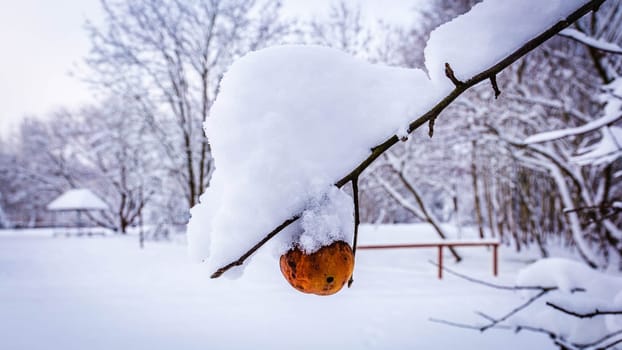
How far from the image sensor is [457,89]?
20.9 inches

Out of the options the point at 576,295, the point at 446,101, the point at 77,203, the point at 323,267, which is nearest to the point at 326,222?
the point at 323,267

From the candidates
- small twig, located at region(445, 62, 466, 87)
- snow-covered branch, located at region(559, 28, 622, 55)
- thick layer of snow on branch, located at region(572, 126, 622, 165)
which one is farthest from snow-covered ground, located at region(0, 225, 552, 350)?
small twig, located at region(445, 62, 466, 87)

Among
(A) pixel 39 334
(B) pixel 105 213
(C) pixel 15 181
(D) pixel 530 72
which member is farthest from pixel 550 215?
(C) pixel 15 181

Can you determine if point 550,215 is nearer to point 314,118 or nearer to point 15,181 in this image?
point 314,118

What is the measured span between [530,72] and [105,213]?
21.3 m

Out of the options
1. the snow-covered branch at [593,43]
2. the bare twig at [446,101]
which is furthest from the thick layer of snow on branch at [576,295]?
the bare twig at [446,101]

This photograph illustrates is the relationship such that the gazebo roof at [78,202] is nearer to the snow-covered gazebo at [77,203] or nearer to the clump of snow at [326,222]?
the snow-covered gazebo at [77,203]

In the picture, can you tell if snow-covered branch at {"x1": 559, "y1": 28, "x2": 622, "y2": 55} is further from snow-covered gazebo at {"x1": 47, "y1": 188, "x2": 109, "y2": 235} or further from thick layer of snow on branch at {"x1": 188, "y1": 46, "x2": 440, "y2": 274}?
snow-covered gazebo at {"x1": 47, "y1": 188, "x2": 109, "y2": 235}

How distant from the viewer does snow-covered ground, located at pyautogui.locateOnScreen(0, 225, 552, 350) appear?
12.4 ft

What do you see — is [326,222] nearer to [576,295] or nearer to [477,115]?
[576,295]

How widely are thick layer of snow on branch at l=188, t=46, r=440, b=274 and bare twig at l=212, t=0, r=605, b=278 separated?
22 millimetres

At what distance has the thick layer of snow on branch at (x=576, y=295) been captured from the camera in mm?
1669

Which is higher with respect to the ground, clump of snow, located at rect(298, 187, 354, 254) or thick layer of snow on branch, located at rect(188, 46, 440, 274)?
thick layer of snow on branch, located at rect(188, 46, 440, 274)

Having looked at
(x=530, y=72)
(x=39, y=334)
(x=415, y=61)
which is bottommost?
(x=39, y=334)
